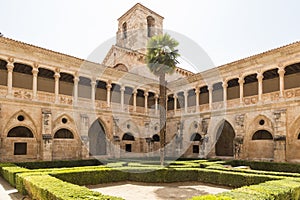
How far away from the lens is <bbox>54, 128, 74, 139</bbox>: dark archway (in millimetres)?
19847

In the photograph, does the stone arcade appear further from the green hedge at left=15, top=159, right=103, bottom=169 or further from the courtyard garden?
the courtyard garden

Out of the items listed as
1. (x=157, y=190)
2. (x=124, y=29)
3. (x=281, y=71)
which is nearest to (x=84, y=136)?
(x=157, y=190)

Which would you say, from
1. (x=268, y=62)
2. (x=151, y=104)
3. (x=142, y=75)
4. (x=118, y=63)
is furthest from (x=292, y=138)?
(x=118, y=63)

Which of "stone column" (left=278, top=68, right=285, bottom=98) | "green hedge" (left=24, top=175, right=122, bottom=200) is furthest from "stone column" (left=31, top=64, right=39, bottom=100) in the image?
"stone column" (left=278, top=68, right=285, bottom=98)

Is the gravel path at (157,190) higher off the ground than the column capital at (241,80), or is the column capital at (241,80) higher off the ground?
the column capital at (241,80)

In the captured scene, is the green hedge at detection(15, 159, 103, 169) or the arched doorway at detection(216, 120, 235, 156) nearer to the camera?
the green hedge at detection(15, 159, 103, 169)

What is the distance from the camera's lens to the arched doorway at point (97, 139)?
23438 millimetres

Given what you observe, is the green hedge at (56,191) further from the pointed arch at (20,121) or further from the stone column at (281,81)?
the stone column at (281,81)

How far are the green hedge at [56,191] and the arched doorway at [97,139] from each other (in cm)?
1464

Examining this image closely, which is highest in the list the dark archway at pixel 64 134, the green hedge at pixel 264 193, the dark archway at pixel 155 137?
the dark archway at pixel 64 134

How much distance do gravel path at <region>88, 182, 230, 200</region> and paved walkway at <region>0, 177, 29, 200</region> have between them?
321 centimetres

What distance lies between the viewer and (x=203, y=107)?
23.8 m

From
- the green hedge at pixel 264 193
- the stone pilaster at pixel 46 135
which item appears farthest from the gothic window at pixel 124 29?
the green hedge at pixel 264 193

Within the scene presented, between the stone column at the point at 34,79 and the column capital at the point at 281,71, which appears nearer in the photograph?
the column capital at the point at 281,71
